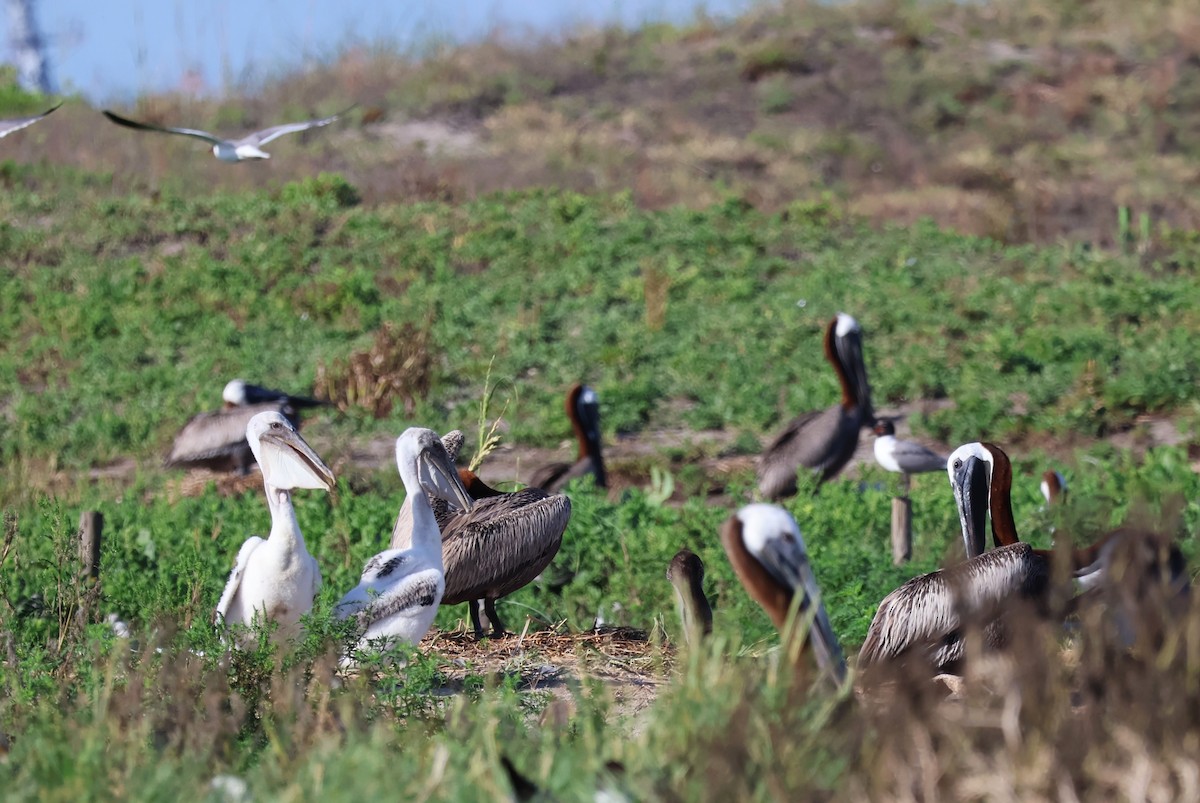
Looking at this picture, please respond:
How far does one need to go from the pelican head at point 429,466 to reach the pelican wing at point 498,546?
206 mm

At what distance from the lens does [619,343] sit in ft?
53.8

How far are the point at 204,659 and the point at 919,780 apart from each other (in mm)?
2772

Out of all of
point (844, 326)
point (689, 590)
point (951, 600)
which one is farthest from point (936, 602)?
point (844, 326)

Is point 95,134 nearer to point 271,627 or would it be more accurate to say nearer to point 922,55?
point 922,55

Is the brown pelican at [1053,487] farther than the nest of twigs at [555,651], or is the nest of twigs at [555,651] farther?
the brown pelican at [1053,487]

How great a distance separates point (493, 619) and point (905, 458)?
4989 mm

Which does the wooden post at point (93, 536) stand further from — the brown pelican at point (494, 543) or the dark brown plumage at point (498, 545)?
the dark brown plumage at point (498, 545)

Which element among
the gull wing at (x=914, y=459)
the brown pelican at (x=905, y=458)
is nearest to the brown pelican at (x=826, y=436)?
the brown pelican at (x=905, y=458)

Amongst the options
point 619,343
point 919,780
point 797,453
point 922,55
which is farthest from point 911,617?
point 922,55

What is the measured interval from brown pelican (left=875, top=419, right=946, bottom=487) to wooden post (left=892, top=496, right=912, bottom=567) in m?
2.87

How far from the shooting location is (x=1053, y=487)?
10078 millimetres

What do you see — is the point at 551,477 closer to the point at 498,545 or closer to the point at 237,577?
the point at 498,545

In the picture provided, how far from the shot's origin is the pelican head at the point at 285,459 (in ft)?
20.2

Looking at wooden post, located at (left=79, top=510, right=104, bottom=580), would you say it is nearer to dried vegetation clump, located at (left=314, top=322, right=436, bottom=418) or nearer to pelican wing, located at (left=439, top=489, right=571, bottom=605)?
pelican wing, located at (left=439, top=489, right=571, bottom=605)
